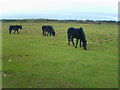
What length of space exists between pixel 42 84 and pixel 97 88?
243cm

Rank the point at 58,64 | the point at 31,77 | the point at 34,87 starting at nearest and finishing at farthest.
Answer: the point at 34,87 < the point at 31,77 < the point at 58,64

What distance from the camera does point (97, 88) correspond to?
7.89 m

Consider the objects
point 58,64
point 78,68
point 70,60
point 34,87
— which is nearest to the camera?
point 34,87

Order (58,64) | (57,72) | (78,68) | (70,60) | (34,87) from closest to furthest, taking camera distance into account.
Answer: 1. (34,87)
2. (57,72)
3. (78,68)
4. (58,64)
5. (70,60)

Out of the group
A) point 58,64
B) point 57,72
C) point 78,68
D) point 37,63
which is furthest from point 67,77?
point 37,63

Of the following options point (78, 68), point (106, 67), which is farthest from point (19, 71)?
point (106, 67)

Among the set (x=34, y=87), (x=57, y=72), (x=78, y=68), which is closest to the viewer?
(x=34, y=87)

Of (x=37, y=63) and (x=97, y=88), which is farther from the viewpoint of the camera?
(x=37, y=63)

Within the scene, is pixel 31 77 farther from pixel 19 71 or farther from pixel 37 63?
pixel 37 63

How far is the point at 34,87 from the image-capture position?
7883 millimetres

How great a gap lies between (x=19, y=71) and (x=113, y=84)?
16.3 ft

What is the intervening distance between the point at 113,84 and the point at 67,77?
7.29 ft

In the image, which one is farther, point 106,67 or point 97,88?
point 106,67

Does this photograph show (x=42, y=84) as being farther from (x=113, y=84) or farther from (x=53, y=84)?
(x=113, y=84)
